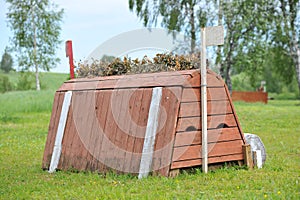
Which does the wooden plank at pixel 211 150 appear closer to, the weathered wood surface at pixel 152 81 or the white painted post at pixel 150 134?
the white painted post at pixel 150 134

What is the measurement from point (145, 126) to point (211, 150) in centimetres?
100

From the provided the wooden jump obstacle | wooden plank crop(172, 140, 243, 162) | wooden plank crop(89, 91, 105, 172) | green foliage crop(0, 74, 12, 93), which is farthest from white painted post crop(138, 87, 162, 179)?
green foliage crop(0, 74, 12, 93)

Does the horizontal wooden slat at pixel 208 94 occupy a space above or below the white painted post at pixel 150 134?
above

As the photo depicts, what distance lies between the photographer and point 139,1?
28.7 m

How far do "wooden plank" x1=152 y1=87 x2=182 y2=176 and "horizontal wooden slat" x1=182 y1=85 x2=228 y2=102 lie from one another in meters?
0.13

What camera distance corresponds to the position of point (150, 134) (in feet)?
21.0

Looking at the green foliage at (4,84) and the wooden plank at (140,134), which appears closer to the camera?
the wooden plank at (140,134)

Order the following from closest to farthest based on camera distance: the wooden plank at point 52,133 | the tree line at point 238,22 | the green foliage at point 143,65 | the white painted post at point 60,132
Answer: the green foliage at point 143,65
the white painted post at point 60,132
the wooden plank at point 52,133
the tree line at point 238,22

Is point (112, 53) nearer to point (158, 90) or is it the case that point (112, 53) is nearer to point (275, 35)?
point (158, 90)

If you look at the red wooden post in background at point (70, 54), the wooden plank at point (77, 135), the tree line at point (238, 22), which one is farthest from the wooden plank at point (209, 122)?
the tree line at point (238, 22)

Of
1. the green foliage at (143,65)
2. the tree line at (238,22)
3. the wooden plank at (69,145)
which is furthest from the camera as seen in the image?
the tree line at (238,22)

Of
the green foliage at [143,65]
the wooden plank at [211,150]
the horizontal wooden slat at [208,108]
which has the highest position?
the green foliage at [143,65]

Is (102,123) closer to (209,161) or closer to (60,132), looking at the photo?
(60,132)

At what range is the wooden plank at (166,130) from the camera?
20.3 feet
